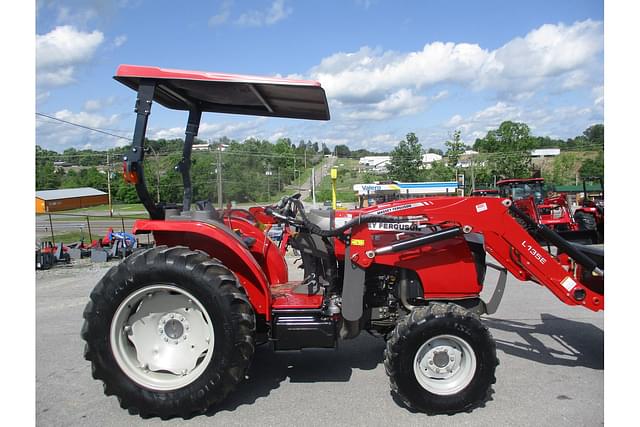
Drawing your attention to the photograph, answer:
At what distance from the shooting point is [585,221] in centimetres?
1483

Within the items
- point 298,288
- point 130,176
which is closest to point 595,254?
point 298,288

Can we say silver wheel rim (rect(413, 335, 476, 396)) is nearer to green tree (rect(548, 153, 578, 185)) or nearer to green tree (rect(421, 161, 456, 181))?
green tree (rect(421, 161, 456, 181))

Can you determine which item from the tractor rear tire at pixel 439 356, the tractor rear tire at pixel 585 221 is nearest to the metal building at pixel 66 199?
the tractor rear tire at pixel 585 221

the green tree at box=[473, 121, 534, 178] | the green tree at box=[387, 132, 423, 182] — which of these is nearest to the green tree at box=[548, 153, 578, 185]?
the green tree at box=[473, 121, 534, 178]

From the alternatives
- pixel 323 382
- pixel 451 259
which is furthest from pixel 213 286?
pixel 451 259

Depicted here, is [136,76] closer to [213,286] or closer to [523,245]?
[213,286]

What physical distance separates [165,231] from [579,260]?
3.56 meters

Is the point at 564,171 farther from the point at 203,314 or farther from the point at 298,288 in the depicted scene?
the point at 203,314

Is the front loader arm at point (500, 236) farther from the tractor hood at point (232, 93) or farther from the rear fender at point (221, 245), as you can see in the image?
the tractor hood at point (232, 93)

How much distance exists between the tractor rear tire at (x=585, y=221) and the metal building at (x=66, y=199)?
26894 millimetres

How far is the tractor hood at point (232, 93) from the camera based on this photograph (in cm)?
346

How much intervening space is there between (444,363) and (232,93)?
2.78 meters

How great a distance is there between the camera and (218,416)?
339 cm

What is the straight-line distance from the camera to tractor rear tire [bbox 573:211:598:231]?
47.6 ft
